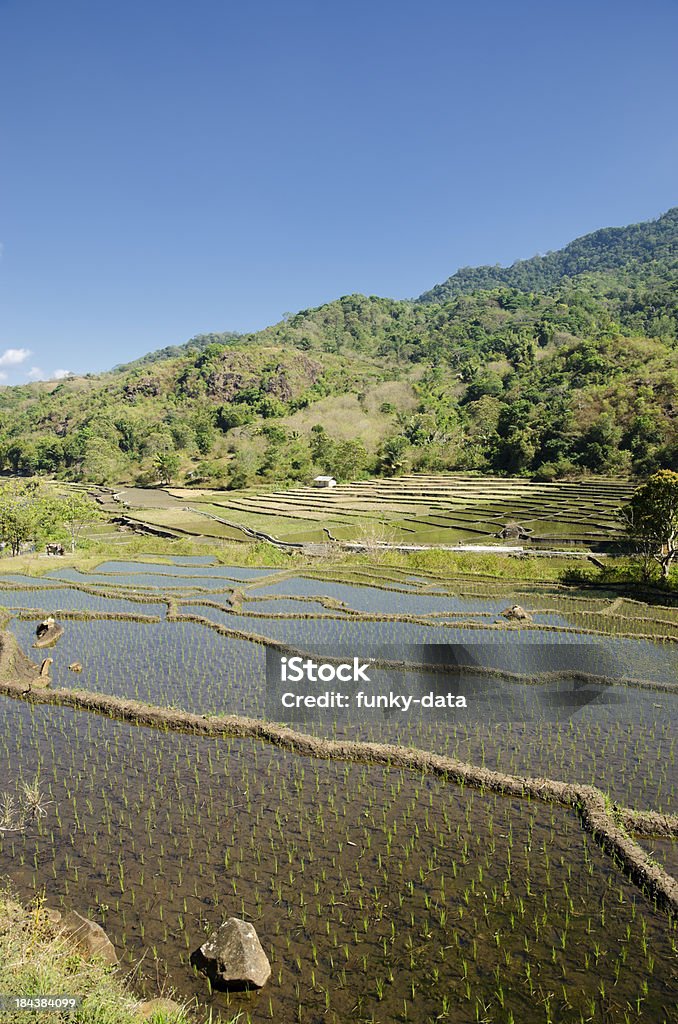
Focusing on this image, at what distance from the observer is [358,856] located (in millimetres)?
7055

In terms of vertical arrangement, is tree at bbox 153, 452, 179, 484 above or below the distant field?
above

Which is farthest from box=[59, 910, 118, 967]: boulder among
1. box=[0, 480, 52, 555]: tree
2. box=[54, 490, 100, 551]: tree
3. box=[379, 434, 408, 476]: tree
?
box=[379, 434, 408, 476]: tree

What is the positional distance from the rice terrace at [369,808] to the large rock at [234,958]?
11 centimetres

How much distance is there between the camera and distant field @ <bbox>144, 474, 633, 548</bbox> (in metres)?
35.3

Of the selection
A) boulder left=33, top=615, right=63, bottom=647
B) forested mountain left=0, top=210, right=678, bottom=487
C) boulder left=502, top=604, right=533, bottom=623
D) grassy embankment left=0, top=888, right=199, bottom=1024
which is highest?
forested mountain left=0, top=210, right=678, bottom=487

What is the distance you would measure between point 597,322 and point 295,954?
134m

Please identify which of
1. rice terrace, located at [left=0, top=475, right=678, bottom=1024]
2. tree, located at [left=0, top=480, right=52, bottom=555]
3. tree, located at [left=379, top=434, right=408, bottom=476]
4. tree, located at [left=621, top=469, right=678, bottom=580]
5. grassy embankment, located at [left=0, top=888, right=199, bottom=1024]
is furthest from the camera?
tree, located at [left=379, top=434, right=408, bottom=476]

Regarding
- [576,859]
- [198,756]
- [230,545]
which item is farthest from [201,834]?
[230,545]

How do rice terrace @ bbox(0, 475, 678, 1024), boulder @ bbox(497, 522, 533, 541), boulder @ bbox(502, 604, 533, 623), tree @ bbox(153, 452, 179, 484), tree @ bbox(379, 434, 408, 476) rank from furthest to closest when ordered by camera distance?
1. tree @ bbox(153, 452, 179, 484)
2. tree @ bbox(379, 434, 408, 476)
3. boulder @ bbox(497, 522, 533, 541)
4. boulder @ bbox(502, 604, 533, 623)
5. rice terrace @ bbox(0, 475, 678, 1024)

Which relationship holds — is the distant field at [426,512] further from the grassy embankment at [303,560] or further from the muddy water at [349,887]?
the muddy water at [349,887]

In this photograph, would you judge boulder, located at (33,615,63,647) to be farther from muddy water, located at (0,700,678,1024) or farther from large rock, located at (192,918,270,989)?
large rock, located at (192,918,270,989)

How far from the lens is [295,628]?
1758cm

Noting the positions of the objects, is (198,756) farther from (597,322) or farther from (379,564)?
(597,322)

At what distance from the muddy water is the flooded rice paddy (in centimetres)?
2
